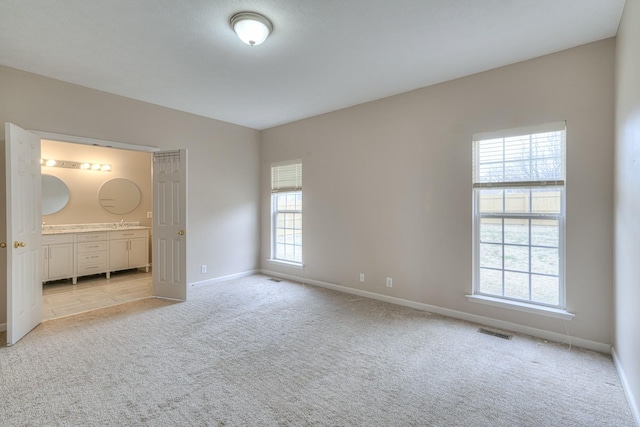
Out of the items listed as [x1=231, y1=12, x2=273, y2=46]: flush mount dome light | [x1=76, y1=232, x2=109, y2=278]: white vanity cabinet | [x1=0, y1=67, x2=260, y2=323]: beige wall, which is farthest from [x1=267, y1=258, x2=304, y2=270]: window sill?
[x1=231, y1=12, x2=273, y2=46]: flush mount dome light

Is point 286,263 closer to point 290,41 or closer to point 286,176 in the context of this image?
point 286,176

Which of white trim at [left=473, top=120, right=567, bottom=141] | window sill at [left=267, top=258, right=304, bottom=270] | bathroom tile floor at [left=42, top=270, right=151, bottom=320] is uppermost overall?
white trim at [left=473, top=120, right=567, bottom=141]

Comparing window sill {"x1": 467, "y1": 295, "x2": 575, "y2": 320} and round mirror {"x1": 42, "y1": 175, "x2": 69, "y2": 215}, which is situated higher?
round mirror {"x1": 42, "y1": 175, "x2": 69, "y2": 215}

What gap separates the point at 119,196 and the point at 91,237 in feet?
3.97

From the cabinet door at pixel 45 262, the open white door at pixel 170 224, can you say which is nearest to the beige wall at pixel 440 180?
the open white door at pixel 170 224

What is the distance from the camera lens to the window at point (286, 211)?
5246 mm

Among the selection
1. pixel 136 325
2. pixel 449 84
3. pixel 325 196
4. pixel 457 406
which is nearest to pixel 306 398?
pixel 457 406

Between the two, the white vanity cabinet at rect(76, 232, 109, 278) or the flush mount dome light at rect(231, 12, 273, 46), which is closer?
the flush mount dome light at rect(231, 12, 273, 46)

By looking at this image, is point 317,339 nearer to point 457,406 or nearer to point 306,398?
point 306,398

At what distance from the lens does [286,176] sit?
539cm

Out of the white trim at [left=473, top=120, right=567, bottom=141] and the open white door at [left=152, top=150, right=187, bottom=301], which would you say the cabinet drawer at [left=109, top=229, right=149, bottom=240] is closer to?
the open white door at [left=152, top=150, right=187, bottom=301]

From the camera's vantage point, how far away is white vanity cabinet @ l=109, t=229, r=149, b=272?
5.52 metres

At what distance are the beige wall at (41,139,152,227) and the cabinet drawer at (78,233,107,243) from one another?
76 centimetres

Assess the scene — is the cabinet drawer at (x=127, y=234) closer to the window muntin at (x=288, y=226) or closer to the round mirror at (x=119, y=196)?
the round mirror at (x=119, y=196)
